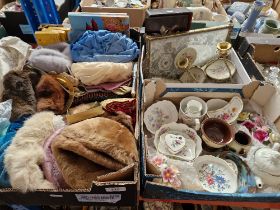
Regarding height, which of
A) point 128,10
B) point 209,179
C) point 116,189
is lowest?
point 209,179

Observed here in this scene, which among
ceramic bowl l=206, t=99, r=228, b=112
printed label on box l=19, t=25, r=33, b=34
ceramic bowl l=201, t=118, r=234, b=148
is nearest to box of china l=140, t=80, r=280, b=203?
ceramic bowl l=206, t=99, r=228, b=112

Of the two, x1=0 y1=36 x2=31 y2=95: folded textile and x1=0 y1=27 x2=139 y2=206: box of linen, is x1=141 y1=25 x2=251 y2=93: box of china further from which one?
x1=0 y1=36 x2=31 y2=95: folded textile

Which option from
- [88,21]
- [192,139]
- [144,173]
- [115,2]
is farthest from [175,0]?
[144,173]

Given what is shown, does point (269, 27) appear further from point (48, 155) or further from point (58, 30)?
point (48, 155)

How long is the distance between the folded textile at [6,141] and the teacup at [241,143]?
2.55 feet

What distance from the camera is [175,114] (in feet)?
3.27

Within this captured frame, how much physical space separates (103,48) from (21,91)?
417 millimetres

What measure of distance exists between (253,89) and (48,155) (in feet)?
2.74

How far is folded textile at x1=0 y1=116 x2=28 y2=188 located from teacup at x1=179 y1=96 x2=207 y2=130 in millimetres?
613

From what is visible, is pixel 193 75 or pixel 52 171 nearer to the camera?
pixel 52 171

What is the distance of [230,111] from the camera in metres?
0.98

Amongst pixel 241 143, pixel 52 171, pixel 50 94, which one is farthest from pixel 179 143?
pixel 50 94

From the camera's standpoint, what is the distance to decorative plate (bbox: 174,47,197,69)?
1.09 metres

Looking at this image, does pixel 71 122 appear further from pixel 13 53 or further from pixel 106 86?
pixel 13 53
